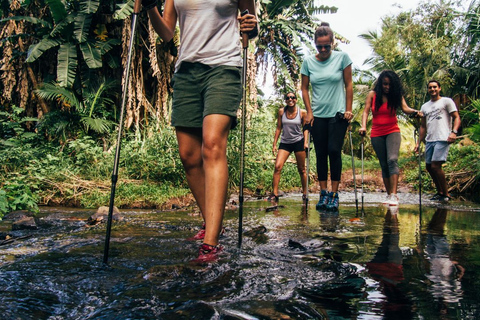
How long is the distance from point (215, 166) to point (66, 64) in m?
8.46

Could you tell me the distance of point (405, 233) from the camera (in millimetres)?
3424

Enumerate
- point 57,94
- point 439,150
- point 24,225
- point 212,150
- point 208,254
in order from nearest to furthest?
point 208,254
point 212,150
point 24,225
point 439,150
point 57,94

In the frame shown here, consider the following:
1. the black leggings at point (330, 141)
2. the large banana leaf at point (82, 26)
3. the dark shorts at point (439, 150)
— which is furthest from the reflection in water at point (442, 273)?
the large banana leaf at point (82, 26)

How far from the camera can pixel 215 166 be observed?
2525 mm

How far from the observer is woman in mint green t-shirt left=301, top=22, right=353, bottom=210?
203 inches

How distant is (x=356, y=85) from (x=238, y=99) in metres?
22.3

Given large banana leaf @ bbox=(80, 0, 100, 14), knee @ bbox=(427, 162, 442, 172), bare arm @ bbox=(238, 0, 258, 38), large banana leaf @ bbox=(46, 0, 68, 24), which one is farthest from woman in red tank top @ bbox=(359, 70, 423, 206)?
large banana leaf @ bbox=(46, 0, 68, 24)

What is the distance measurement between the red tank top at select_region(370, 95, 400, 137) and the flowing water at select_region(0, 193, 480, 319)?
2.97 m

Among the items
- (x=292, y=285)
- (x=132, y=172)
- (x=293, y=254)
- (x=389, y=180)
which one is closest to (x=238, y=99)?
(x=293, y=254)

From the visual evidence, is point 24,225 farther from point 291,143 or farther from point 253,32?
point 291,143

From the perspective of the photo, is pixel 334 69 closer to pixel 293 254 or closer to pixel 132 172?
pixel 293 254

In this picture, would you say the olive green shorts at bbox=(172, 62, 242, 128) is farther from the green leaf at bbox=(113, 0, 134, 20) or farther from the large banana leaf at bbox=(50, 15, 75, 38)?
the large banana leaf at bbox=(50, 15, 75, 38)

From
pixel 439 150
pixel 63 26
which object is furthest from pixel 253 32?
pixel 63 26

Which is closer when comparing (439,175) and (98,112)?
(439,175)
